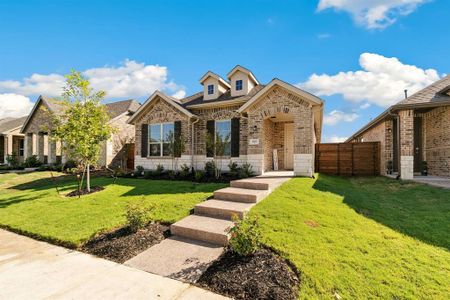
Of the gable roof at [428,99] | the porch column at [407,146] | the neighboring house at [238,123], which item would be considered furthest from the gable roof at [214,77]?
the porch column at [407,146]

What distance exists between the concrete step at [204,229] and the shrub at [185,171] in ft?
20.3

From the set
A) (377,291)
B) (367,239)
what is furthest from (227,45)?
(377,291)

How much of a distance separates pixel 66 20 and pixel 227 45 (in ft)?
21.9

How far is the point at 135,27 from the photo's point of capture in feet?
31.8

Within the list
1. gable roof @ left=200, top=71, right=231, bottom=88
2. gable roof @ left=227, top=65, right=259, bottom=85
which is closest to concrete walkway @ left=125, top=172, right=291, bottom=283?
gable roof @ left=227, top=65, right=259, bottom=85

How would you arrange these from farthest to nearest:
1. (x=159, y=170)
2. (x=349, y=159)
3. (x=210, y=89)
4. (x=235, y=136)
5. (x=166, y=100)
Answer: (x=210, y=89), (x=349, y=159), (x=166, y=100), (x=159, y=170), (x=235, y=136)

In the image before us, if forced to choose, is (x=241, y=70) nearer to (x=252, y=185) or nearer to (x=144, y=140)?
(x=144, y=140)

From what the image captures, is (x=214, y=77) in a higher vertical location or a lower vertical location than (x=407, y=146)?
higher

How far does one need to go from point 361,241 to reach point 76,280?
4982 millimetres

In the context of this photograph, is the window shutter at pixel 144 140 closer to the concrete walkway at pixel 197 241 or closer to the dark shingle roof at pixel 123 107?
the dark shingle roof at pixel 123 107

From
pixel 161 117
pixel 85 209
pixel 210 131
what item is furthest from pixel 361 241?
pixel 161 117

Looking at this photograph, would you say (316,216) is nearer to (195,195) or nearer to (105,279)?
(195,195)

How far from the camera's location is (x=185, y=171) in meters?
11.9

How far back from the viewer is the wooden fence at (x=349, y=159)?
12.8 metres
